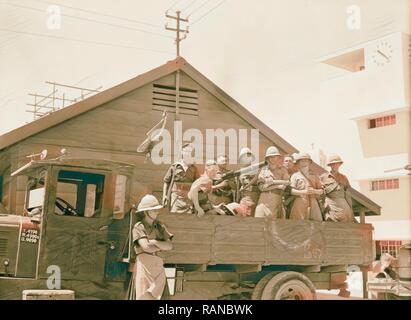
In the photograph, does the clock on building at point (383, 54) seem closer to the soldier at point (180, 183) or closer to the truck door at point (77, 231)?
the soldier at point (180, 183)

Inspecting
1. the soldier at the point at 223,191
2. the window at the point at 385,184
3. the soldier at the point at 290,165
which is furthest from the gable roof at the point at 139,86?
the window at the point at 385,184

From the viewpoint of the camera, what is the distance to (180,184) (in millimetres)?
6230

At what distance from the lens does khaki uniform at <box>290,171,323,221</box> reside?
245 inches

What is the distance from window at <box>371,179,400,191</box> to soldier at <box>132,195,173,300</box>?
35.5 ft

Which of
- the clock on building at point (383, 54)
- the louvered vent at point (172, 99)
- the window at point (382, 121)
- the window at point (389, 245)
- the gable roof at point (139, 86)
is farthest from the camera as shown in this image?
the window at point (389, 245)

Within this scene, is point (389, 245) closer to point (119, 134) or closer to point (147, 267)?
point (119, 134)

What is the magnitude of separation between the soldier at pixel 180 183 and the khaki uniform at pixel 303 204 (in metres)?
1.36

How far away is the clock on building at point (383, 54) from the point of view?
1305 centimetres

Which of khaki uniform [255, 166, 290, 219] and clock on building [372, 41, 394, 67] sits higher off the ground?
clock on building [372, 41, 394, 67]

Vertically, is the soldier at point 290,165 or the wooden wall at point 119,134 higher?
the wooden wall at point 119,134

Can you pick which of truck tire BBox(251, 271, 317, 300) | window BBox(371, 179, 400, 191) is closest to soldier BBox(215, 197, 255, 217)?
truck tire BBox(251, 271, 317, 300)

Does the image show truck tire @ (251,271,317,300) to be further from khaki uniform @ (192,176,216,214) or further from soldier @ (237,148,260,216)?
khaki uniform @ (192,176,216,214)
